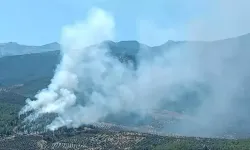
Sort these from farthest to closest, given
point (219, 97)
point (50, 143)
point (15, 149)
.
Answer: point (219, 97)
point (50, 143)
point (15, 149)

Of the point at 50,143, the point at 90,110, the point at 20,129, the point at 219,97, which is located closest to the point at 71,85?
the point at 90,110

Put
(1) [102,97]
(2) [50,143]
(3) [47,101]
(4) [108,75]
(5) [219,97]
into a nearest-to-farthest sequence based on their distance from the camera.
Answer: (2) [50,143] < (3) [47,101] < (1) [102,97] < (4) [108,75] < (5) [219,97]

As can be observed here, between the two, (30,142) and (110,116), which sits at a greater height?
(110,116)

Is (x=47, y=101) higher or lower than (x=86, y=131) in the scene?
higher

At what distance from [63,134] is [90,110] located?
33.5 metres

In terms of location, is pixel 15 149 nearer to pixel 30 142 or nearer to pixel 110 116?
pixel 30 142

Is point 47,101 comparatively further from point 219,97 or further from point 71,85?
point 219,97

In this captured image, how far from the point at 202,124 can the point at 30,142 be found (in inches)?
2456

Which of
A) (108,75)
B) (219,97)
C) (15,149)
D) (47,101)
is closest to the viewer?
(15,149)

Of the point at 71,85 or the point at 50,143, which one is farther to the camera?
the point at 71,85

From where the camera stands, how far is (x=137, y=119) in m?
154

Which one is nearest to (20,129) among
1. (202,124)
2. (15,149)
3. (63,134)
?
(63,134)

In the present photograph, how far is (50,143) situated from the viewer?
104062mm

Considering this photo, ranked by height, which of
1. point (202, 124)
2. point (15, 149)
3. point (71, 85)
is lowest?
point (15, 149)
